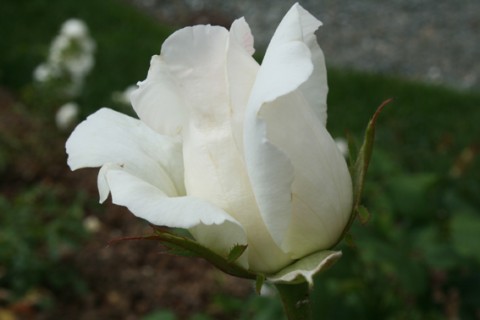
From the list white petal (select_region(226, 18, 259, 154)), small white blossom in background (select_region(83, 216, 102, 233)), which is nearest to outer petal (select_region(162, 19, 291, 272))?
white petal (select_region(226, 18, 259, 154))

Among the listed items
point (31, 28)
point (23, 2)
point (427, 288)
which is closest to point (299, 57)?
point (427, 288)

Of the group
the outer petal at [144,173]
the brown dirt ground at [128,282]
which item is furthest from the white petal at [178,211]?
the brown dirt ground at [128,282]

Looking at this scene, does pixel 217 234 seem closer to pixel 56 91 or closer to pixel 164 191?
pixel 164 191

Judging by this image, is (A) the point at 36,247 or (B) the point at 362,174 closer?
(B) the point at 362,174

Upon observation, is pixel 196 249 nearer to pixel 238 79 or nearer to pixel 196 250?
pixel 196 250

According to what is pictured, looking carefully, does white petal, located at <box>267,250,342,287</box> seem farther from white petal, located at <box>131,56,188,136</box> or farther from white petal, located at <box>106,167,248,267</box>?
white petal, located at <box>131,56,188,136</box>

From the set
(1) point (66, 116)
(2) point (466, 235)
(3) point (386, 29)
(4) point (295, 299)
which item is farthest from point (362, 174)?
(3) point (386, 29)
